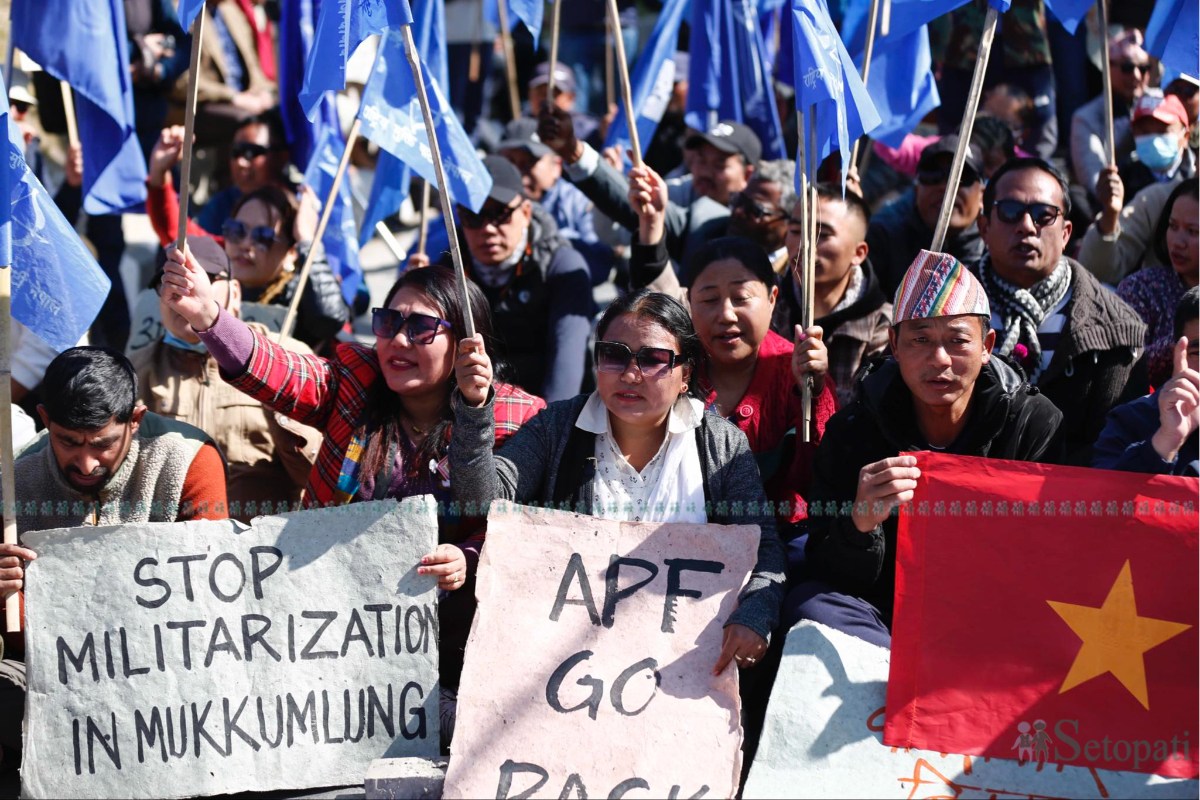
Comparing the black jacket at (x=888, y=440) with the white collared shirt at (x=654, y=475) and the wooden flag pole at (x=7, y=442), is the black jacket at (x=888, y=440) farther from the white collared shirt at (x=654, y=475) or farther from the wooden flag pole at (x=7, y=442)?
the wooden flag pole at (x=7, y=442)

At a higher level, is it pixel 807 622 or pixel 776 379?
pixel 776 379

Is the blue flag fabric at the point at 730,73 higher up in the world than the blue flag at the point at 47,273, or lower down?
higher up

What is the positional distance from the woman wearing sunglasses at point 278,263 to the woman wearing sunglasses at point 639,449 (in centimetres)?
253

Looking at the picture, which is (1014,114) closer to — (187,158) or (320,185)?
(320,185)

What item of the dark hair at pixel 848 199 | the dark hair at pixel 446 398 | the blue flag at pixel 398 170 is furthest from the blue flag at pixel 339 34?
the blue flag at pixel 398 170

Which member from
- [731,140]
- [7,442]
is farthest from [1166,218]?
[7,442]

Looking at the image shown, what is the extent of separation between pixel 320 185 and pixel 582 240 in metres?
1.42

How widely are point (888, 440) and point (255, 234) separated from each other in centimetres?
345

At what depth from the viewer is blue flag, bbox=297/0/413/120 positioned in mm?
4586

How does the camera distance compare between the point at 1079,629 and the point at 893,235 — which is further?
the point at 893,235

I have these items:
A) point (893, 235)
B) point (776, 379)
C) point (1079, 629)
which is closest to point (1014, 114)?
point (893, 235)

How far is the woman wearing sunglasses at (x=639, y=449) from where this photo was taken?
4.34m

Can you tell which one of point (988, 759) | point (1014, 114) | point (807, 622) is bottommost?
point (988, 759)

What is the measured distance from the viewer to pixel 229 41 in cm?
1029
